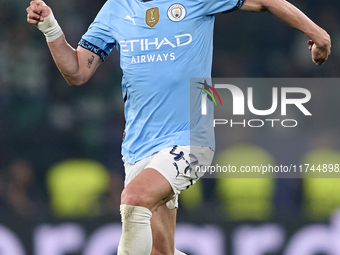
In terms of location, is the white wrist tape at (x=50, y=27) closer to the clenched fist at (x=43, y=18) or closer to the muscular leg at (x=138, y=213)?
the clenched fist at (x=43, y=18)

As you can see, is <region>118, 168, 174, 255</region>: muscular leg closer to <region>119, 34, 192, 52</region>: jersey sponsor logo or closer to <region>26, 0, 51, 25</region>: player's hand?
<region>119, 34, 192, 52</region>: jersey sponsor logo

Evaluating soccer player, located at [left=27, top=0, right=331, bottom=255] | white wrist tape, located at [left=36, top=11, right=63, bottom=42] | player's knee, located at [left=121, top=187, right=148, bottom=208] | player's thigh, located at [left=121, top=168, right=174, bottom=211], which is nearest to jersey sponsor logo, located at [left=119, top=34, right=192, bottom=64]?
soccer player, located at [left=27, top=0, right=331, bottom=255]

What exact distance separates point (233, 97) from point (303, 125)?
2.41ft

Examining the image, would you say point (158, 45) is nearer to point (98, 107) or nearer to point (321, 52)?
point (321, 52)

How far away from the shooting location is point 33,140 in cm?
571

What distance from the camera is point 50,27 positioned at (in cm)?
347

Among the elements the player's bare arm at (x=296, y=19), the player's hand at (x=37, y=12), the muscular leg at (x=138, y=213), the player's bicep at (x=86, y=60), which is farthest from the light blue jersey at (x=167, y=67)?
the player's hand at (x=37, y=12)

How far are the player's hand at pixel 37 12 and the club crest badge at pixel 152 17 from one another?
1.85 ft

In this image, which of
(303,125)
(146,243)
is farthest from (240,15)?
(146,243)

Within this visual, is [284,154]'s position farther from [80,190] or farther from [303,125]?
[80,190]

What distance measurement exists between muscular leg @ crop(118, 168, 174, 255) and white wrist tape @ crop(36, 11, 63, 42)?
1031mm

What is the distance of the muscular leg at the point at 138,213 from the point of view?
9.86ft

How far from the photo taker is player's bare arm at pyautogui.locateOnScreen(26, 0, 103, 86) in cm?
338

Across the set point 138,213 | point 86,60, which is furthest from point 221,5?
point 138,213
